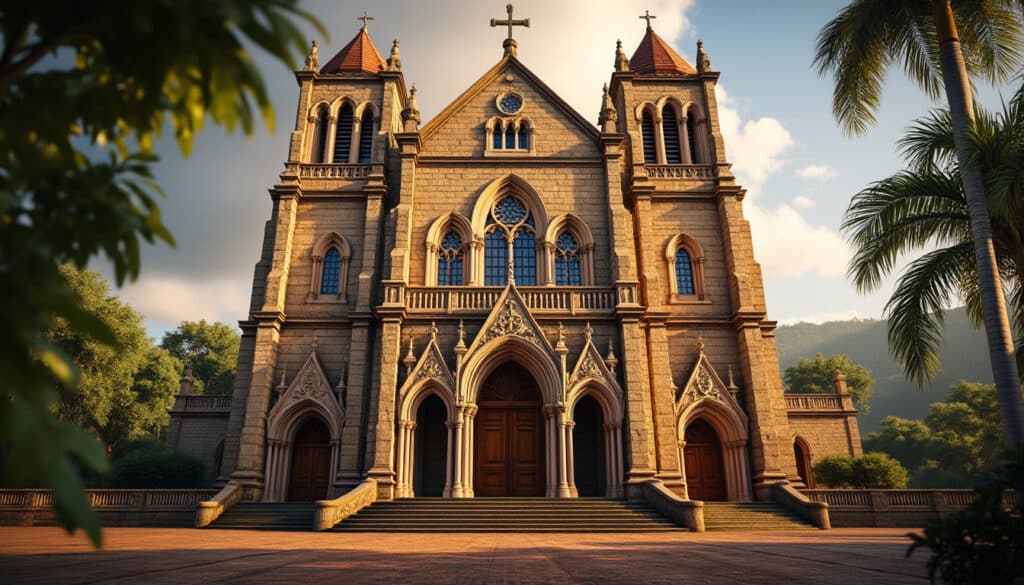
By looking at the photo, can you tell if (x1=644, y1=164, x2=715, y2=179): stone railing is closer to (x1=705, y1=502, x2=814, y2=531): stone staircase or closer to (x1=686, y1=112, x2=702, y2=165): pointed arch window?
(x1=686, y1=112, x2=702, y2=165): pointed arch window

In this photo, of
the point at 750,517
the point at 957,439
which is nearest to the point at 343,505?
the point at 750,517

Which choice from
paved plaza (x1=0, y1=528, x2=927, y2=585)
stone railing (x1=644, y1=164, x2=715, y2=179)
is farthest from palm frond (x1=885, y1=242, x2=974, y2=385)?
stone railing (x1=644, y1=164, x2=715, y2=179)

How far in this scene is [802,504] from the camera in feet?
54.2

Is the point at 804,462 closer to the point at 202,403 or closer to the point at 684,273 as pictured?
the point at 684,273

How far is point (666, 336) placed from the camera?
20.5 m

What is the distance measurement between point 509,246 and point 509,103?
6534 millimetres

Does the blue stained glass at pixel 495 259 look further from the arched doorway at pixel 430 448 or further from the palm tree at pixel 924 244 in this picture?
the palm tree at pixel 924 244

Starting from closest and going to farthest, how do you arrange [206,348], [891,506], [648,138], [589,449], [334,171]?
[891,506] → [589,449] → [334,171] → [648,138] → [206,348]

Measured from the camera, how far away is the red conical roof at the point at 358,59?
2547 centimetres

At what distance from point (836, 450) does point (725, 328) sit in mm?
9578

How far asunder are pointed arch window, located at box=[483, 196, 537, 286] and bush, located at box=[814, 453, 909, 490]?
12.2 meters

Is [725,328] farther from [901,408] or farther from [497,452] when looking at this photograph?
[901,408]

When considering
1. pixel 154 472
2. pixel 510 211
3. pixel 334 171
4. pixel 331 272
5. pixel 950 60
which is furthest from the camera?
pixel 334 171

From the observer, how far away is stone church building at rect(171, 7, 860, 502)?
1884 cm
